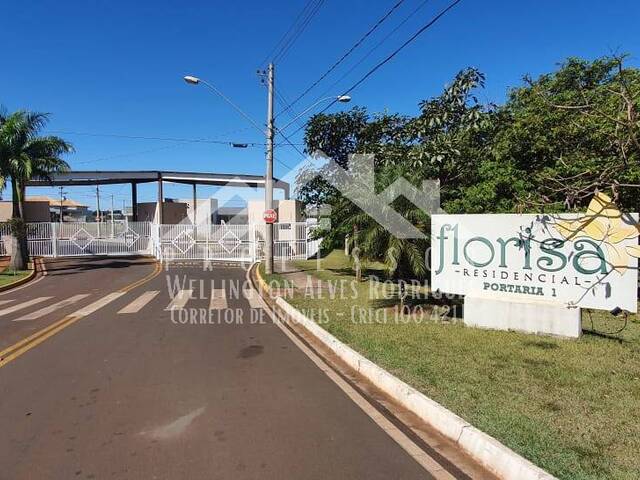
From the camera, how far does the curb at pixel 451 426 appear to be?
145 inches

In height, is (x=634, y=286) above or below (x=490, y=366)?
above

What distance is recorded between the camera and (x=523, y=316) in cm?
851

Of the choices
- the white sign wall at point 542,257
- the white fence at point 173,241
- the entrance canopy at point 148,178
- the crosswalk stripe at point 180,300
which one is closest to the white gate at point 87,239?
the white fence at point 173,241

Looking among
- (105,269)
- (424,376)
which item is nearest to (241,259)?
(105,269)

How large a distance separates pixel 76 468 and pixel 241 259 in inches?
961

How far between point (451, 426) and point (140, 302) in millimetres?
10718

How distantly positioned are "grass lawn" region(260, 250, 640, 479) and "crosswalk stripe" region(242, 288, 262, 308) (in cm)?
365

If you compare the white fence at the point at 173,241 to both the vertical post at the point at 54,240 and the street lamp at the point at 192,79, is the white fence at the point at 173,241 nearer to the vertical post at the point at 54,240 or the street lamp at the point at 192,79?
the vertical post at the point at 54,240

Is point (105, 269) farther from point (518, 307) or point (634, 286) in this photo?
point (634, 286)

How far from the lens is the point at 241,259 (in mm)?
28188

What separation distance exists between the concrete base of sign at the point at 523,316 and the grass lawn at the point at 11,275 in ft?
55.9

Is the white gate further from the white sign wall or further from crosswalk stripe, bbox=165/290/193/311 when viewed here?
the white sign wall

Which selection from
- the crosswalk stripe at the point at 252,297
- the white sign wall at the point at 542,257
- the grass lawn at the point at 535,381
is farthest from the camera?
the crosswalk stripe at the point at 252,297

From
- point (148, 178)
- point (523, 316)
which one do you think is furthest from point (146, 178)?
point (523, 316)
